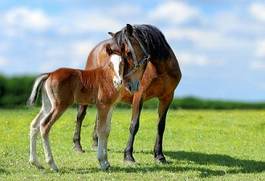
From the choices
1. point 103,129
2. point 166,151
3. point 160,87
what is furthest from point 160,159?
point 166,151

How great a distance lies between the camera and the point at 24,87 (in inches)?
1158

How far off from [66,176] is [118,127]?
8792 mm

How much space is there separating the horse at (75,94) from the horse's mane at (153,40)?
0.92 metres

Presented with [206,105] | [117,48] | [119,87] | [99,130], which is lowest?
[206,105]

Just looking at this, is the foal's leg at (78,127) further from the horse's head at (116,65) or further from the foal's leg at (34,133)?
the horse's head at (116,65)

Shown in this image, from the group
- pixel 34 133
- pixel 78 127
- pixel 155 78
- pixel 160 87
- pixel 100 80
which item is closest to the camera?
pixel 34 133

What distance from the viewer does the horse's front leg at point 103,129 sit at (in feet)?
34.3

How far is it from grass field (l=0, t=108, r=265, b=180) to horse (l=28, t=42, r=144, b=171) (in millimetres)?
558

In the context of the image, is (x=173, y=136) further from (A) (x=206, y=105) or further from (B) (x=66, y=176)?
(A) (x=206, y=105)

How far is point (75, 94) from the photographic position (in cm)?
1033

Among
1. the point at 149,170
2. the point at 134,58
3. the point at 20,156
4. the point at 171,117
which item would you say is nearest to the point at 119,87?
the point at 134,58

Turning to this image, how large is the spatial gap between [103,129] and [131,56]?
1.32 m

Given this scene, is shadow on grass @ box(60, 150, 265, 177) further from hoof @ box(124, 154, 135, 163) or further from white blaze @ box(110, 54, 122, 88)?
white blaze @ box(110, 54, 122, 88)

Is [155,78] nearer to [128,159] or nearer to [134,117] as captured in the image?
[134,117]
